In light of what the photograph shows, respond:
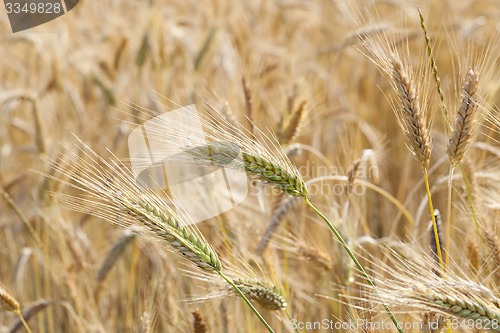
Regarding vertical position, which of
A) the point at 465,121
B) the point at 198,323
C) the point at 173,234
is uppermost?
the point at 465,121

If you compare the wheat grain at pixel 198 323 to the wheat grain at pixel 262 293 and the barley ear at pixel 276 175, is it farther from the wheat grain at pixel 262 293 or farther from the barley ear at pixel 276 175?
the barley ear at pixel 276 175

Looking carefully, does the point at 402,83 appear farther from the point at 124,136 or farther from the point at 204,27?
the point at 204,27

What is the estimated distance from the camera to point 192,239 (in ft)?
4.10

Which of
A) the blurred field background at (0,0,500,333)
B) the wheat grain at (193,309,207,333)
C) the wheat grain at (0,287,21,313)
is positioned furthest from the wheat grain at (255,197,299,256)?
the wheat grain at (0,287,21,313)

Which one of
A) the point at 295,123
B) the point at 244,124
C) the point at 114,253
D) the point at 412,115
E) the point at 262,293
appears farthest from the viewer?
the point at 244,124

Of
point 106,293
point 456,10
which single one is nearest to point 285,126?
point 106,293

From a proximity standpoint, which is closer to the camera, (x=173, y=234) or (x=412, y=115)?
(x=173, y=234)

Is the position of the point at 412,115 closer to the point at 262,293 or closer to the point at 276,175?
the point at 276,175

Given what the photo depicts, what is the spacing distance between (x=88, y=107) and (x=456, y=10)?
2972 millimetres

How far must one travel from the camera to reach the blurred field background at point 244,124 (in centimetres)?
193

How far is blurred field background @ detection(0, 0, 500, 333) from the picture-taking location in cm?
193

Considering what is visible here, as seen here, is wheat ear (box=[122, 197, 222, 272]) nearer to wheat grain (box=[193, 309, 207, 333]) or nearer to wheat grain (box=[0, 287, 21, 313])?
wheat grain (box=[193, 309, 207, 333])

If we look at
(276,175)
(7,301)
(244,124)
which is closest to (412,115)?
(276,175)

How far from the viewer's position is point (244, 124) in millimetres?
2611
